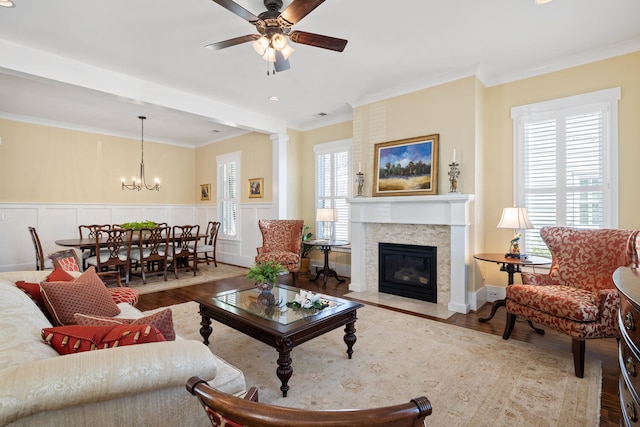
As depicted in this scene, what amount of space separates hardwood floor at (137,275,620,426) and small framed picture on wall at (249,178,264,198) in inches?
74.1

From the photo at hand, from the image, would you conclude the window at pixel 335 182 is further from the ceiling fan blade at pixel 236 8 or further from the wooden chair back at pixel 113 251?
the ceiling fan blade at pixel 236 8

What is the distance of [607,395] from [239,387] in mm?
2419

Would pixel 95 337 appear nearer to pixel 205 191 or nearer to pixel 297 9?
pixel 297 9

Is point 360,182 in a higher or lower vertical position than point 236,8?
lower

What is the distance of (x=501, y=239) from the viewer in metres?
4.09

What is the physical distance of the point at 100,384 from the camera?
3.06 feet

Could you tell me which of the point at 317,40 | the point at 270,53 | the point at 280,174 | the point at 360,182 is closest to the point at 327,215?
the point at 360,182

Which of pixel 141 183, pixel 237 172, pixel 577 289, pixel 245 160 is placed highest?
pixel 245 160

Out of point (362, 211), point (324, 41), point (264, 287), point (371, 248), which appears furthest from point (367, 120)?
point (264, 287)

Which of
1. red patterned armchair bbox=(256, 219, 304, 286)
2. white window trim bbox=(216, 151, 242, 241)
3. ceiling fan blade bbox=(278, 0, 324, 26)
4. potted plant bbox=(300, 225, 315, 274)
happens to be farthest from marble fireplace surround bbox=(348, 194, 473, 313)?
white window trim bbox=(216, 151, 242, 241)

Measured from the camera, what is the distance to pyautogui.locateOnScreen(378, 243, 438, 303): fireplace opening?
4203 mm

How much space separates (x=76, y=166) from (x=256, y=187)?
364 centimetres

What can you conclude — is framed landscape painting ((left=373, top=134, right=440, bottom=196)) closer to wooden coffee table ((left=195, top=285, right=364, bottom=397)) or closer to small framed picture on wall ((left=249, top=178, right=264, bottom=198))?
wooden coffee table ((left=195, top=285, right=364, bottom=397))

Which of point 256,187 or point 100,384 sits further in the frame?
point 256,187
